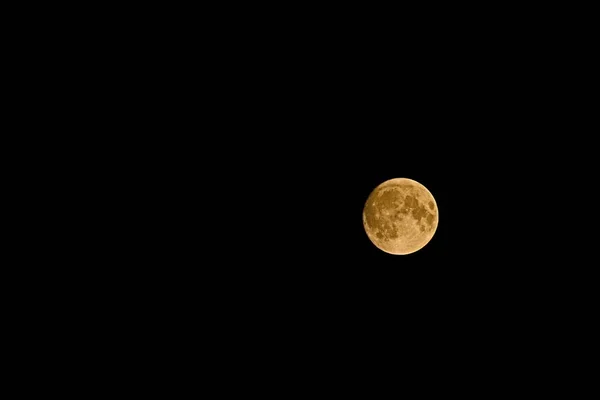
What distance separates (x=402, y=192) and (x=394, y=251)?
2.26 feet

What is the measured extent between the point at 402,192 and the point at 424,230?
19.6 inches

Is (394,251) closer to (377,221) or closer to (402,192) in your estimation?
(377,221)

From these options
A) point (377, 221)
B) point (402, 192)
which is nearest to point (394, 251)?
point (377, 221)

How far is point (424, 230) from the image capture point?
452 centimetres

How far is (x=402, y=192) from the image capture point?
4.49m

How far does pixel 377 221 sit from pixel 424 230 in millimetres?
534

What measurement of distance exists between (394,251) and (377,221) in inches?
16.1

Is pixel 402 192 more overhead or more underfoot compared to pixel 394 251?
more overhead

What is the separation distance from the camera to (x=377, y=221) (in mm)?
4551

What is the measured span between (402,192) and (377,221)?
43 cm
